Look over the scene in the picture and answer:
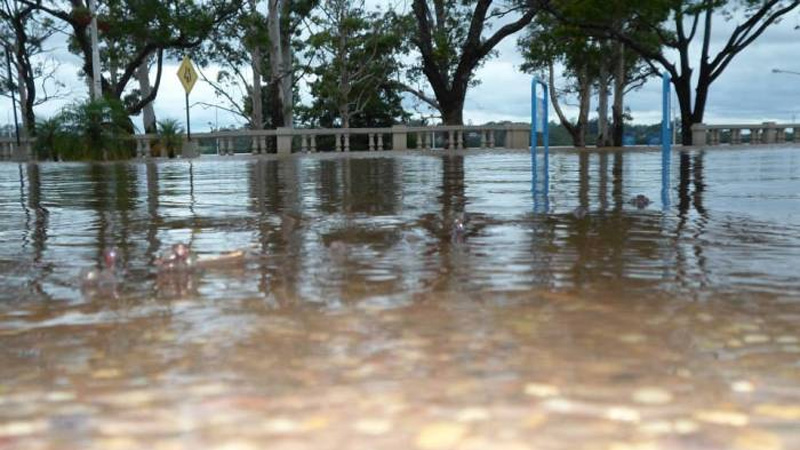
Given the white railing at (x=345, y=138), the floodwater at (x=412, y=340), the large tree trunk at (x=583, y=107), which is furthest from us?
the large tree trunk at (x=583, y=107)

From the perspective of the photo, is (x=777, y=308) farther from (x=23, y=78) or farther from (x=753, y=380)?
(x=23, y=78)

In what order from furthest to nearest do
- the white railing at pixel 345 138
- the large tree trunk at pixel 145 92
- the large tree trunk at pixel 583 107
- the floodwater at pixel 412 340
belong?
1. the large tree trunk at pixel 583 107
2. the large tree trunk at pixel 145 92
3. the white railing at pixel 345 138
4. the floodwater at pixel 412 340

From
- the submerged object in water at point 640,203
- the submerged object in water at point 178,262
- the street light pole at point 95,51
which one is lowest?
the submerged object in water at point 178,262

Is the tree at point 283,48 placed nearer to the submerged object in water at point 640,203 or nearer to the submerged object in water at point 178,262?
the submerged object in water at point 640,203

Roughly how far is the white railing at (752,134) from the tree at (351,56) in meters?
15.2

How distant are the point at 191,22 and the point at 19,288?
2587 centimetres

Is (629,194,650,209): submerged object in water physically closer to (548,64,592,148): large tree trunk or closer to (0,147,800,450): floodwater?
(0,147,800,450): floodwater

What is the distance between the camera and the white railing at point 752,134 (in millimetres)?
32625

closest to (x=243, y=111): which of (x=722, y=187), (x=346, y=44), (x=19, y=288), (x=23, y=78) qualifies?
(x=346, y=44)

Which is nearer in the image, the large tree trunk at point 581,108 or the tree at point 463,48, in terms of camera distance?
the tree at point 463,48

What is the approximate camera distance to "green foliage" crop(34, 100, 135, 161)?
72.2 ft

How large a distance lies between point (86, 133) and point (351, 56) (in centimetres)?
1817

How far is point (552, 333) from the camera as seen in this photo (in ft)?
6.44

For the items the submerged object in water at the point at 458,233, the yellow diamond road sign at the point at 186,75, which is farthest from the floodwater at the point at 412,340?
the yellow diamond road sign at the point at 186,75
